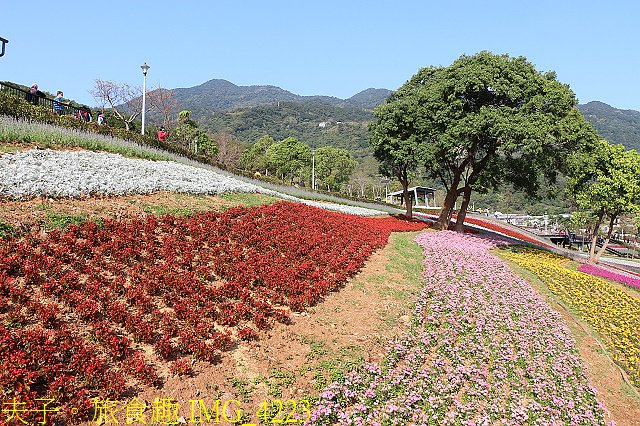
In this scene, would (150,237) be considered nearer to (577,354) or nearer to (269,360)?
(269,360)

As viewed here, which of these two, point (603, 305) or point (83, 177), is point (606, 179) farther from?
point (83, 177)

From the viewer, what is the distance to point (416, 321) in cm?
891

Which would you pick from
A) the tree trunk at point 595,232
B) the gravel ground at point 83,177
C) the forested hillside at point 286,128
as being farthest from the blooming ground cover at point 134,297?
the forested hillside at point 286,128

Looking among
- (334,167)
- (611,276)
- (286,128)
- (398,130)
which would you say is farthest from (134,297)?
(286,128)

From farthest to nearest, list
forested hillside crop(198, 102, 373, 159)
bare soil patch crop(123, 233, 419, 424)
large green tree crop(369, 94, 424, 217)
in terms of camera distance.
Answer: forested hillside crop(198, 102, 373, 159) → large green tree crop(369, 94, 424, 217) → bare soil patch crop(123, 233, 419, 424)

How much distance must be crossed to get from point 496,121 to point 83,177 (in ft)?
54.7

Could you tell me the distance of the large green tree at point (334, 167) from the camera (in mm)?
72688

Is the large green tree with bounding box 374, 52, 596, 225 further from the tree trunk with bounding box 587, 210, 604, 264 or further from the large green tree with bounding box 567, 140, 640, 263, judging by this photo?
the tree trunk with bounding box 587, 210, 604, 264

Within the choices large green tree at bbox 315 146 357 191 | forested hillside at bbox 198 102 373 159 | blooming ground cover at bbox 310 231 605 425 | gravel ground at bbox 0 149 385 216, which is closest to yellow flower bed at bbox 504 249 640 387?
blooming ground cover at bbox 310 231 605 425

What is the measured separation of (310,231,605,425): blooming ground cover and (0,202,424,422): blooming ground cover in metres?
2.02

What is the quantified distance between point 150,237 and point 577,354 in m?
9.65

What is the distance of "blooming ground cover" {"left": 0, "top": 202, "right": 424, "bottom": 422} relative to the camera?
16.1ft

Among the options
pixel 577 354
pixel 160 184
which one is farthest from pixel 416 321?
pixel 160 184

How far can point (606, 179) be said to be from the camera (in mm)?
19750
